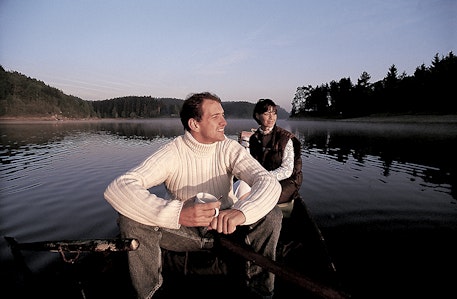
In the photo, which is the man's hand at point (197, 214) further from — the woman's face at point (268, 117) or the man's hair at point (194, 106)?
the woman's face at point (268, 117)

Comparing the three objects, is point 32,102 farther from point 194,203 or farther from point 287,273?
point 287,273

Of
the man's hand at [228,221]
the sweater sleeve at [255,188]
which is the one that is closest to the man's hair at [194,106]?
the sweater sleeve at [255,188]

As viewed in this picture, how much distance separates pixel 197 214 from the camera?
8.00 ft

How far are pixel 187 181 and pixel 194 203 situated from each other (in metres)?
0.85

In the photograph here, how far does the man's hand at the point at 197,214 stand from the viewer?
8.02 feet

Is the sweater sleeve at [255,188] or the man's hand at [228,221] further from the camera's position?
the sweater sleeve at [255,188]

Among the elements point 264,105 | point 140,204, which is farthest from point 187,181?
point 264,105

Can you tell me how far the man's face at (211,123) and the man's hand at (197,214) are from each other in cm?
109

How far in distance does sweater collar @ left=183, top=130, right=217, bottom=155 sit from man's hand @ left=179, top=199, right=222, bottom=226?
1.04 m

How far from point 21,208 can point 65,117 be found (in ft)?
571

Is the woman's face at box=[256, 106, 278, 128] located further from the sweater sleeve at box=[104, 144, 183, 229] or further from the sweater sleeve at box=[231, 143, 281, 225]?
the sweater sleeve at box=[104, 144, 183, 229]

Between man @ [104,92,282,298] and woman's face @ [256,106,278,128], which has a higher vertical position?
woman's face @ [256,106,278,128]

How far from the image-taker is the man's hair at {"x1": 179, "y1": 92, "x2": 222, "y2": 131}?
3.27 m

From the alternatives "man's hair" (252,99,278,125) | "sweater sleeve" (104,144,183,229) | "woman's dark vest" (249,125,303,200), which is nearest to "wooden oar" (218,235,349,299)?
"sweater sleeve" (104,144,183,229)
